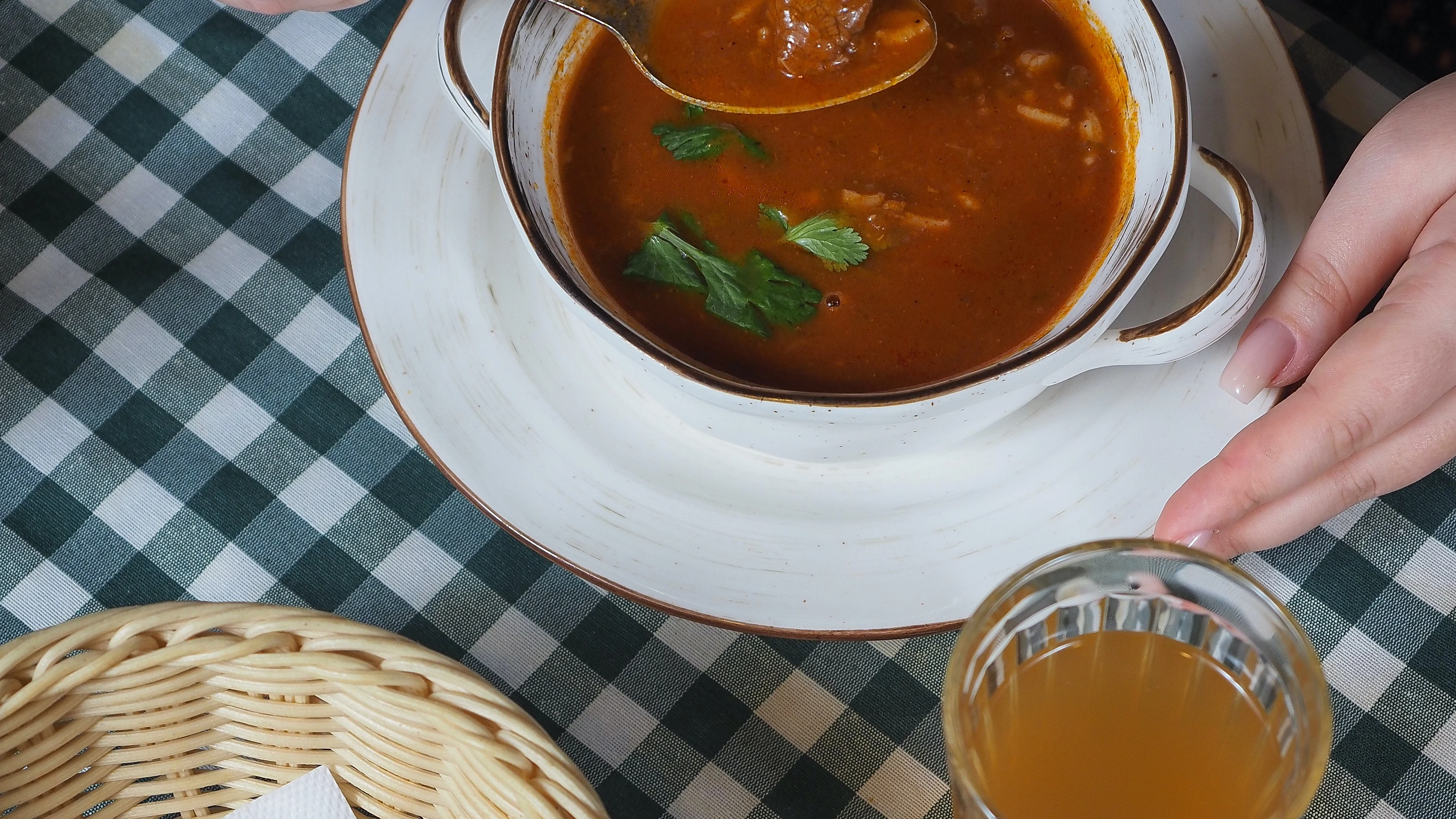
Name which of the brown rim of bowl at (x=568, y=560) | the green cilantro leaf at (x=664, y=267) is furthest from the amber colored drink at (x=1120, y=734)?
the green cilantro leaf at (x=664, y=267)

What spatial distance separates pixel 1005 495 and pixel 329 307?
102cm

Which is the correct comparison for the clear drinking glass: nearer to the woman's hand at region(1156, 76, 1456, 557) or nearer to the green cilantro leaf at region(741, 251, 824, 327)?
the woman's hand at region(1156, 76, 1456, 557)

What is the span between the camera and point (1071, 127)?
5.61 ft

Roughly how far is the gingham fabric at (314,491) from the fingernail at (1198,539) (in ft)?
0.76

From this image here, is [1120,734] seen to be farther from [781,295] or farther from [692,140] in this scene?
[692,140]

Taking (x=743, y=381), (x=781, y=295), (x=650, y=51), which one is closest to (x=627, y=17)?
Result: (x=650, y=51)

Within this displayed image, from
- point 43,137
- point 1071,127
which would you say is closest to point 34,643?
point 43,137

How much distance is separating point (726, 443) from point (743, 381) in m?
0.17

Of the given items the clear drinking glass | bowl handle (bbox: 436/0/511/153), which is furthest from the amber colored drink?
bowl handle (bbox: 436/0/511/153)

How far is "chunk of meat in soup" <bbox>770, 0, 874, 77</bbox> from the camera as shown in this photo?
1734 millimetres

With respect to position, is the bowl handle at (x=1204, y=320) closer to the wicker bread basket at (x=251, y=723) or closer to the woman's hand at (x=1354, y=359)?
the woman's hand at (x=1354, y=359)

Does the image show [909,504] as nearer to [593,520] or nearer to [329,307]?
[593,520]

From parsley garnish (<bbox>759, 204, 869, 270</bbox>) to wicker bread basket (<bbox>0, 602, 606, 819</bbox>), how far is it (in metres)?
0.68

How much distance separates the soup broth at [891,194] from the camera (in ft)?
5.23
